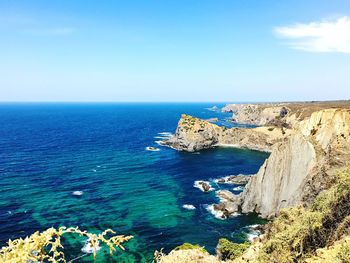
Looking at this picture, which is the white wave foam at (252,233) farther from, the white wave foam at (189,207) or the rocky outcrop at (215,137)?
the rocky outcrop at (215,137)

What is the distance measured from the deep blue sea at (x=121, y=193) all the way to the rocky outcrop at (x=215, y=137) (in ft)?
24.4

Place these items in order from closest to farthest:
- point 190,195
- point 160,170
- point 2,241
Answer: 1. point 2,241
2. point 190,195
3. point 160,170

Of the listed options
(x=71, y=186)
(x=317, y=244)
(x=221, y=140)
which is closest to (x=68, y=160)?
(x=71, y=186)

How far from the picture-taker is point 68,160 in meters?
113

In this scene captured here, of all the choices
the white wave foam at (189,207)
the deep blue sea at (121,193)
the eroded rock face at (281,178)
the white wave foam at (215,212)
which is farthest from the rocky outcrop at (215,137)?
the eroded rock face at (281,178)

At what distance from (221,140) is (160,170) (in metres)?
57.5

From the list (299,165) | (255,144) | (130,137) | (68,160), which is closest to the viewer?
(299,165)

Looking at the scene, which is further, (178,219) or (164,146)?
(164,146)

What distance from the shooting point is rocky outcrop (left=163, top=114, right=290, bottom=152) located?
144500 millimetres

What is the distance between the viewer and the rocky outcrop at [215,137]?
5689 inches

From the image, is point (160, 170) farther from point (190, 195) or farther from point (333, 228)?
point (333, 228)

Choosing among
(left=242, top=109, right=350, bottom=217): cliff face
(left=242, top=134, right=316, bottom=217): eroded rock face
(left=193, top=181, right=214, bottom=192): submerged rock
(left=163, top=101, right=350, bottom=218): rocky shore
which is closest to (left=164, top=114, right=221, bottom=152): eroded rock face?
(left=193, top=181, right=214, bottom=192): submerged rock

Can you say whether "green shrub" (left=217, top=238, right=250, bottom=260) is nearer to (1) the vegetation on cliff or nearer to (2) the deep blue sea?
(2) the deep blue sea

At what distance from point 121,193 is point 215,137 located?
266 feet
